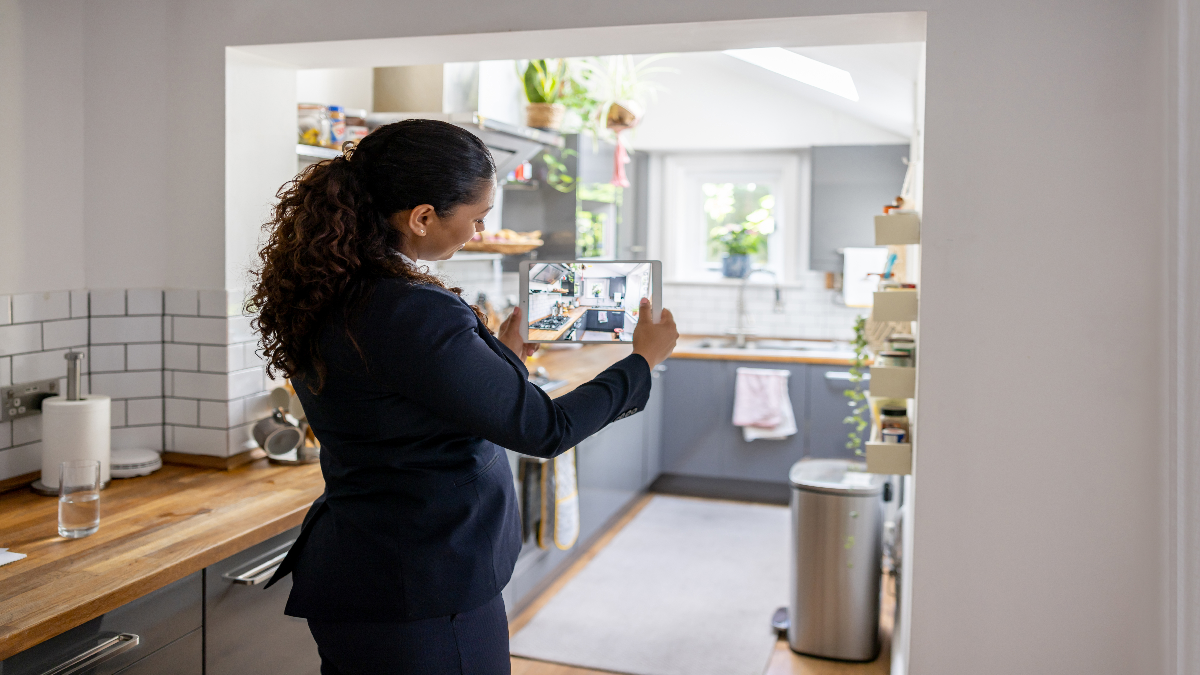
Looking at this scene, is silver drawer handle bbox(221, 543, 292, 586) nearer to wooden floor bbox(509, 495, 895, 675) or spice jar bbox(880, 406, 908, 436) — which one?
wooden floor bbox(509, 495, 895, 675)

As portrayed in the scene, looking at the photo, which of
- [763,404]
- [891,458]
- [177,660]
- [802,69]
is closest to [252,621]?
[177,660]

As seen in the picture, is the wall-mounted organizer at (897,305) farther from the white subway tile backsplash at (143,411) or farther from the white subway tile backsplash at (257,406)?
the white subway tile backsplash at (143,411)

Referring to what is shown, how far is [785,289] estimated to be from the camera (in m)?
5.59

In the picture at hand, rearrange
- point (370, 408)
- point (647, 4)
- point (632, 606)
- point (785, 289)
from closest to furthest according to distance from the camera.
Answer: point (370, 408) < point (647, 4) < point (632, 606) < point (785, 289)

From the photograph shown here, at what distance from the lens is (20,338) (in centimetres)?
212

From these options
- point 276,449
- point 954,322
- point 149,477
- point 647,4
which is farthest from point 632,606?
point 647,4

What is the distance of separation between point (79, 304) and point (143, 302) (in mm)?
141

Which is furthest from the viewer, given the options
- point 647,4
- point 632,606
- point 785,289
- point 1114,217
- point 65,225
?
point 785,289

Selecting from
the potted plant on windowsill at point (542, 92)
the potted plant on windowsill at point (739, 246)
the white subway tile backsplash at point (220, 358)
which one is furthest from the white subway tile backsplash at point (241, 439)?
the potted plant on windowsill at point (739, 246)

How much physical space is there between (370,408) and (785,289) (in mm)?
4528

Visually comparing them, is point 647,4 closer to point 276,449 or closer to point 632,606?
point 276,449

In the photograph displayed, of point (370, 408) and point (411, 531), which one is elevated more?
point (370, 408)

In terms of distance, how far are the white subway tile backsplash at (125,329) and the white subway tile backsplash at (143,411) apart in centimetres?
16

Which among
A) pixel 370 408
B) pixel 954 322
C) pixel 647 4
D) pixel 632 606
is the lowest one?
pixel 632 606
